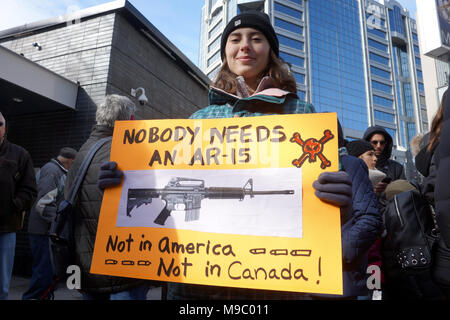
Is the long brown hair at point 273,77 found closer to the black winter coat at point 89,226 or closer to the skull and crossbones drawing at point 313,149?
the skull and crossbones drawing at point 313,149

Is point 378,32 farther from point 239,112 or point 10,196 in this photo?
point 10,196

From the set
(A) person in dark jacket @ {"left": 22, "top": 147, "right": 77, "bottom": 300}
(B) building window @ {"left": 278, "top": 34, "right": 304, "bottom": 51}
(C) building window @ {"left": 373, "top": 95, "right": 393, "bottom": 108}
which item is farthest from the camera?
(C) building window @ {"left": 373, "top": 95, "right": 393, "bottom": 108}

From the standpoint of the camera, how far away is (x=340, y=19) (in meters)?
52.3

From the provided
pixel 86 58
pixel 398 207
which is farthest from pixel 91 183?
pixel 86 58

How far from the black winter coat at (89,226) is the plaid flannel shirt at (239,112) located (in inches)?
15.8

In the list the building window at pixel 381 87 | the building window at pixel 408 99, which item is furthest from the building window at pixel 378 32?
the building window at pixel 408 99

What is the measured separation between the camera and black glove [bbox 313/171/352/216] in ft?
3.04

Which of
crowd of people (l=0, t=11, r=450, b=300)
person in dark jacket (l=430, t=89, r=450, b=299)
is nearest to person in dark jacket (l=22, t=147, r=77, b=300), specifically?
crowd of people (l=0, t=11, r=450, b=300)

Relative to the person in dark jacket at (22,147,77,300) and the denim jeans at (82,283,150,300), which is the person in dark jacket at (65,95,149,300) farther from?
the person in dark jacket at (22,147,77,300)

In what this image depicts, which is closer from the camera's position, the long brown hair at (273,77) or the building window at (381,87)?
the long brown hair at (273,77)

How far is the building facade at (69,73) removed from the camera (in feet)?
18.5

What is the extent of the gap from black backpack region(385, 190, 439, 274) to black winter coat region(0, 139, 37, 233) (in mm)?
2921

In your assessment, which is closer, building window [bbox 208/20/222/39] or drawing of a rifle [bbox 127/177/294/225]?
drawing of a rifle [bbox 127/177/294/225]
